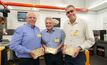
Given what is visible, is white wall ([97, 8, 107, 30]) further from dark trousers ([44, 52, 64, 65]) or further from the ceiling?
dark trousers ([44, 52, 64, 65])

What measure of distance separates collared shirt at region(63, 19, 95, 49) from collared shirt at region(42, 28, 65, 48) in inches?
8.8

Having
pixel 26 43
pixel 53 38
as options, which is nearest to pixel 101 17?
pixel 53 38

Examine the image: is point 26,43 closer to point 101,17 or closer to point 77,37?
point 77,37

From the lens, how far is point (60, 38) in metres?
2.30

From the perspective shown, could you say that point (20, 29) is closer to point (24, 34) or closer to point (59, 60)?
point (24, 34)

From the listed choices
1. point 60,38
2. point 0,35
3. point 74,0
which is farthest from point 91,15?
point 60,38

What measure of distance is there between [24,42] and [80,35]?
0.81 metres

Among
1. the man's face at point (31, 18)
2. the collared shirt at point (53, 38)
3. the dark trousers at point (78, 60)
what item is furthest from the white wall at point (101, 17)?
the man's face at point (31, 18)

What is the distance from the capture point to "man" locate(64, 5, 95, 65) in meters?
2.02

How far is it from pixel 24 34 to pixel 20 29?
96mm

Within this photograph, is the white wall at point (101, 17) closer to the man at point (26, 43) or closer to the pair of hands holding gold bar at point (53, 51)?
the pair of hands holding gold bar at point (53, 51)

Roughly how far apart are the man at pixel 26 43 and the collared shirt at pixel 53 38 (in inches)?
5.0

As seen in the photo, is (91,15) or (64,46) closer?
(64,46)

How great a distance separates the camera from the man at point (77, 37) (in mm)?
2017
